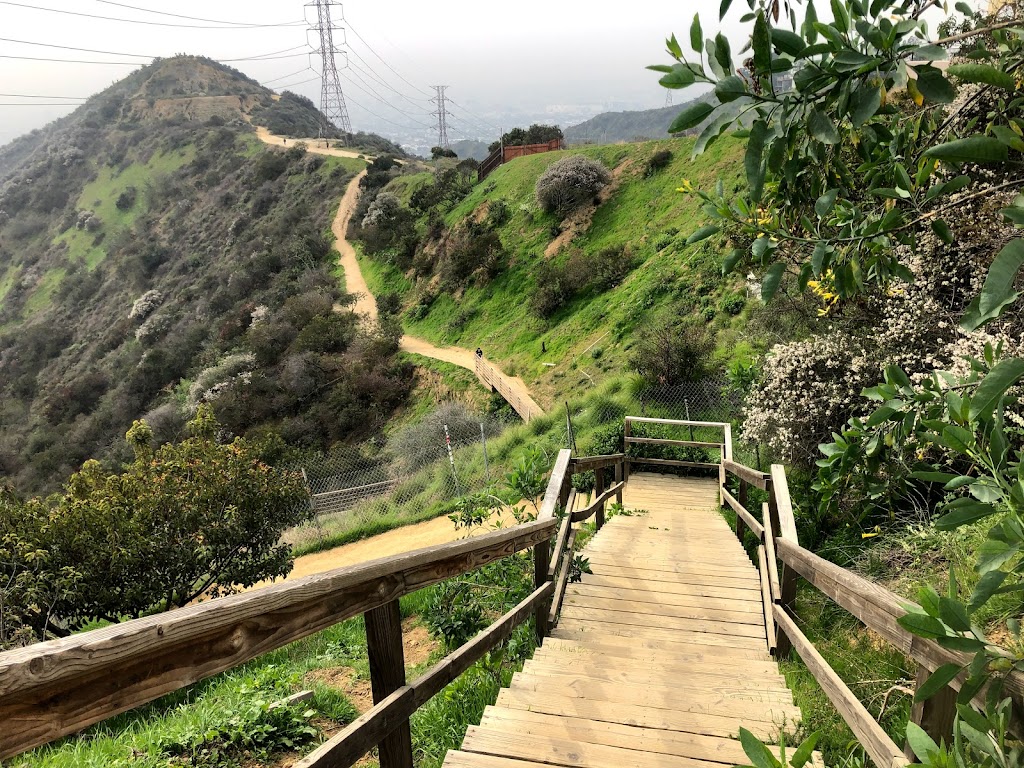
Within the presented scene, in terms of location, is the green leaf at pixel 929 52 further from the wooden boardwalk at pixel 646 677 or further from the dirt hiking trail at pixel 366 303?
the dirt hiking trail at pixel 366 303

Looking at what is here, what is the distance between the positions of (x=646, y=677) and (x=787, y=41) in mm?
3139

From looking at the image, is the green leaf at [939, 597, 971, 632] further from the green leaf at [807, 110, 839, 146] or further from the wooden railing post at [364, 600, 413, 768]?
the wooden railing post at [364, 600, 413, 768]

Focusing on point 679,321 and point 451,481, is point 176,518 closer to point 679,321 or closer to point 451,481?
point 451,481

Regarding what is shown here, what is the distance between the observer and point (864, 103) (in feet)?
3.81

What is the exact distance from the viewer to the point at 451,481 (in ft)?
42.6

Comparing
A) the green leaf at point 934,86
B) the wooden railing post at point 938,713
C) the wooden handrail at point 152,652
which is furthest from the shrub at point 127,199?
the wooden railing post at point 938,713

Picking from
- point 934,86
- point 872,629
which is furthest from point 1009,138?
point 872,629

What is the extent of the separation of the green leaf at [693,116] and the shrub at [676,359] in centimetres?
1218

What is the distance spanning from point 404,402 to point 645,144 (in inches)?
789

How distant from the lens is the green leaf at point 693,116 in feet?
3.82

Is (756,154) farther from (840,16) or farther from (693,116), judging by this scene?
(840,16)

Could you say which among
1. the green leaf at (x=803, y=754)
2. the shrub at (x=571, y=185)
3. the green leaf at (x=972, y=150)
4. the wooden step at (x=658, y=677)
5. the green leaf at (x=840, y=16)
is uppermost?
the shrub at (x=571, y=185)

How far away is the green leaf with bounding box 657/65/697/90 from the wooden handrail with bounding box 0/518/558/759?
58.4 inches

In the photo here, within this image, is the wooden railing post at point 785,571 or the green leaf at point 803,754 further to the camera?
the wooden railing post at point 785,571
